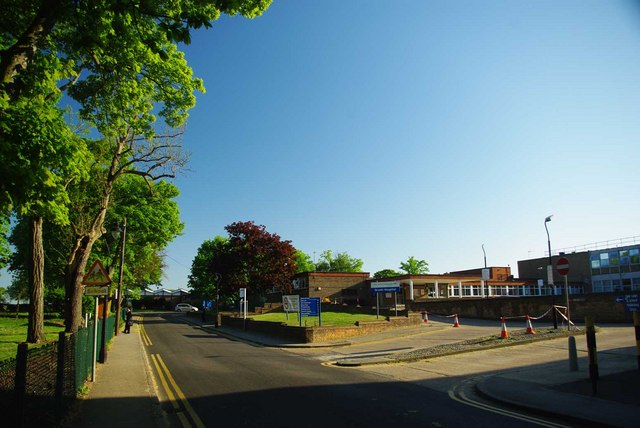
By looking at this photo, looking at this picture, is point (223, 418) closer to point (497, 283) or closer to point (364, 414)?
point (364, 414)

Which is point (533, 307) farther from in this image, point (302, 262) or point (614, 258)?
point (302, 262)

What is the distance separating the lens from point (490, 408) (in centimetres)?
878

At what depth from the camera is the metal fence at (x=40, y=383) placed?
5188mm

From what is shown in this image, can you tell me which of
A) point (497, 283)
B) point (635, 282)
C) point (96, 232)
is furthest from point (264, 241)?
point (635, 282)

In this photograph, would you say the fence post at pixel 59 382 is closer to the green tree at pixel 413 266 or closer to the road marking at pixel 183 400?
the road marking at pixel 183 400

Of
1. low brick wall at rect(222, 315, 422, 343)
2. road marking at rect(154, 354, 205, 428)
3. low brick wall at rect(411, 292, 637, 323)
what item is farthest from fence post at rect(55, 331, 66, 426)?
low brick wall at rect(411, 292, 637, 323)

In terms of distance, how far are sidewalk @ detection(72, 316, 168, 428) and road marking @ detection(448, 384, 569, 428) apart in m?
6.05

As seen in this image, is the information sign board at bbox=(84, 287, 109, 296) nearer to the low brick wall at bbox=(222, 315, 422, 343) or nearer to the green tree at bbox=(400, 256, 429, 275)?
the low brick wall at bbox=(222, 315, 422, 343)

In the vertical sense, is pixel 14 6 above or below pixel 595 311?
above

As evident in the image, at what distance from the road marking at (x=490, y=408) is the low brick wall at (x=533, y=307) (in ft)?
49.3

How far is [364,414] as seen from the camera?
8172mm

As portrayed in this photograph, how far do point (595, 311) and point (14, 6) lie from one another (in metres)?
30.3

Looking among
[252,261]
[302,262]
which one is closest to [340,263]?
[302,262]

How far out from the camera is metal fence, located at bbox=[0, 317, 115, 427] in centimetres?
519
